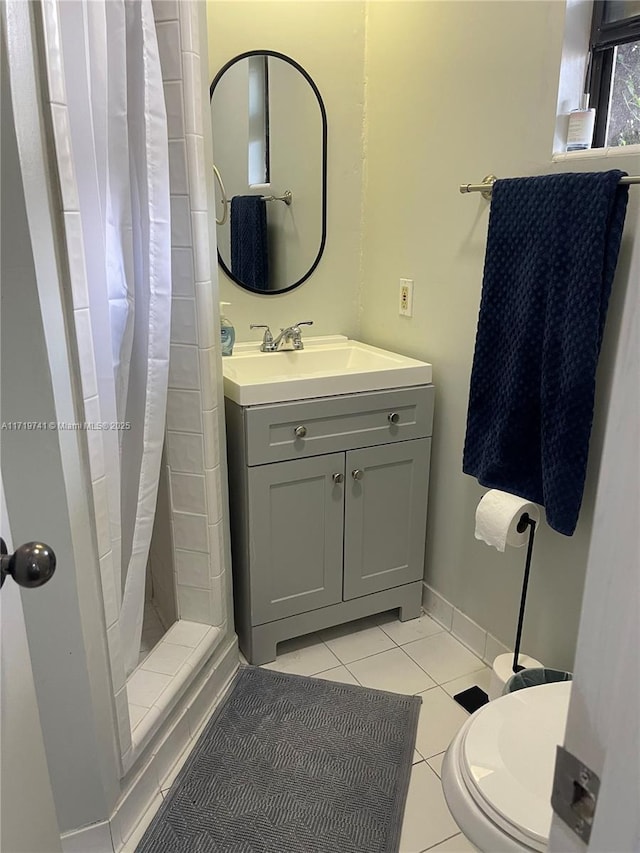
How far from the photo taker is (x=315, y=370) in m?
2.26

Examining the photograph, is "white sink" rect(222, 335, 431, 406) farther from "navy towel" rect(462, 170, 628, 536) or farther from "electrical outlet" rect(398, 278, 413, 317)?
"navy towel" rect(462, 170, 628, 536)

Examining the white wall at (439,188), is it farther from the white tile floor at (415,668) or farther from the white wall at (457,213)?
the white tile floor at (415,668)

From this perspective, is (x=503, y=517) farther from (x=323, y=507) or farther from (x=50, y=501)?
(x=50, y=501)

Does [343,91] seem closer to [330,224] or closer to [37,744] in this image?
[330,224]

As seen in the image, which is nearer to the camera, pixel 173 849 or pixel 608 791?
pixel 608 791

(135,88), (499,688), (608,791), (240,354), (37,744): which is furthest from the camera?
(240,354)

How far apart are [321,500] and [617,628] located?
5.25 ft

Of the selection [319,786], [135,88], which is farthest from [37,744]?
[135,88]

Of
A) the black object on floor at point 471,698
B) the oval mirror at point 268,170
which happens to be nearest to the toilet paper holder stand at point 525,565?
the black object on floor at point 471,698

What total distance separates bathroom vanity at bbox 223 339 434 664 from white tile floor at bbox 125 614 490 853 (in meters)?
0.09

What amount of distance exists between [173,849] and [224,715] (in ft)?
1.39

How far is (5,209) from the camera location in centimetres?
93

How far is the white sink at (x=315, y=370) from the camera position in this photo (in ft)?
5.98

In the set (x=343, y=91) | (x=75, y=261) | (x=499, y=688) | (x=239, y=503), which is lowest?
(x=499, y=688)
